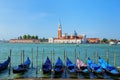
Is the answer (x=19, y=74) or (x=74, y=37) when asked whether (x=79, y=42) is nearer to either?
(x=74, y=37)

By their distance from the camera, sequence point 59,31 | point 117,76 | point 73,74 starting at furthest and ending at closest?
point 59,31 → point 73,74 → point 117,76

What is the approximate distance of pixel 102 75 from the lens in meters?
20.3

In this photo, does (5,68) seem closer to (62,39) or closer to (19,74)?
(19,74)

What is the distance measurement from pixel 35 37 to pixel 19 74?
148110 millimetres

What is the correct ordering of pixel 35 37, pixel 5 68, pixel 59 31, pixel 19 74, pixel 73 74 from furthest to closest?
pixel 35 37
pixel 59 31
pixel 5 68
pixel 19 74
pixel 73 74

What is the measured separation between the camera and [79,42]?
475ft

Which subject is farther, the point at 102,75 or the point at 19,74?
the point at 19,74

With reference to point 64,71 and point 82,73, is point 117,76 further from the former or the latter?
point 64,71

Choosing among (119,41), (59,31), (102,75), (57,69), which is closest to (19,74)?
(57,69)

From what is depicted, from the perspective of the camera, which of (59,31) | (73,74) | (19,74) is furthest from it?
(59,31)

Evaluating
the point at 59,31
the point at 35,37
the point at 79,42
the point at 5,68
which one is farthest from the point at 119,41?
the point at 5,68

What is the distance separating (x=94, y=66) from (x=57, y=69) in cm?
285

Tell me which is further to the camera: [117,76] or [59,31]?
[59,31]

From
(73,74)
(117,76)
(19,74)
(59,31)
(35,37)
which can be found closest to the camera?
(117,76)
